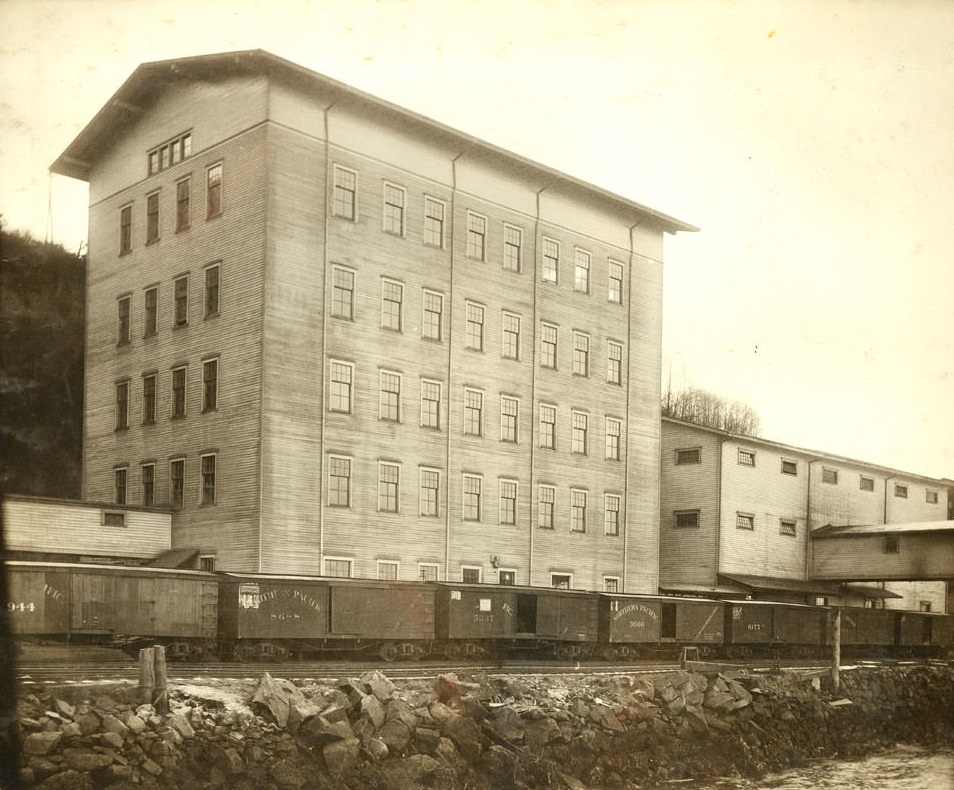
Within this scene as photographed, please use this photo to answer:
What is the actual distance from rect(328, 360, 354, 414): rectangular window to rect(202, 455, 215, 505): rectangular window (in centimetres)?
398

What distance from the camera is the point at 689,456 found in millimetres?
46125

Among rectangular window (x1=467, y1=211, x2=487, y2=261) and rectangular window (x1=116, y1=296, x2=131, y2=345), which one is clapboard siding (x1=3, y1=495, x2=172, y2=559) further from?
rectangular window (x1=467, y1=211, x2=487, y2=261)

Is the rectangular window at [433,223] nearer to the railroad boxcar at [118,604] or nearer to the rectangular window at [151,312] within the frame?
the rectangular window at [151,312]

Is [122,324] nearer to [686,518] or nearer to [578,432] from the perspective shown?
[578,432]

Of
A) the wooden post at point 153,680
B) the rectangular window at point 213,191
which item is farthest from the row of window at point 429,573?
the wooden post at point 153,680

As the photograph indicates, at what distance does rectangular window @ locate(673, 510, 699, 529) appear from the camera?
149ft

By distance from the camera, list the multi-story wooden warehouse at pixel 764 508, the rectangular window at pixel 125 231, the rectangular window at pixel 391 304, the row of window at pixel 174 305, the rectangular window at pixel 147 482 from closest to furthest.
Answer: the row of window at pixel 174 305 → the rectangular window at pixel 391 304 → the rectangular window at pixel 147 482 → the rectangular window at pixel 125 231 → the multi-story wooden warehouse at pixel 764 508

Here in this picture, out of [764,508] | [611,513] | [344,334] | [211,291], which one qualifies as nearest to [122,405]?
[211,291]

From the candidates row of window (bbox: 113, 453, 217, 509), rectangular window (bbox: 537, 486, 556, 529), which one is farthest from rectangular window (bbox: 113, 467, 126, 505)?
rectangular window (bbox: 537, 486, 556, 529)

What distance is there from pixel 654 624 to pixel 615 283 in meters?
13.1

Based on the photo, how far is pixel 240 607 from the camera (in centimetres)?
2447

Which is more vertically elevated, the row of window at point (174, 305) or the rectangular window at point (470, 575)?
the row of window at point (174, 305)

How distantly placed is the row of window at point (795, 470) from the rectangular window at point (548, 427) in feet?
33.8

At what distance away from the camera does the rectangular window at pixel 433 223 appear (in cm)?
3416
